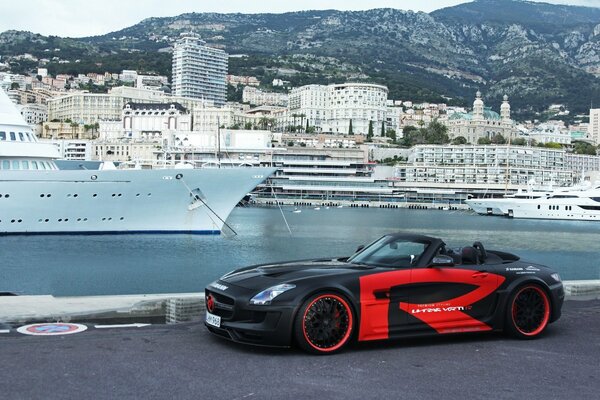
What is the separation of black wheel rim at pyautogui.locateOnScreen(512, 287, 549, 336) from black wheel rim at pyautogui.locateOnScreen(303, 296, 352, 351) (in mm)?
2235

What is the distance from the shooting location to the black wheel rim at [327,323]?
7.69 m

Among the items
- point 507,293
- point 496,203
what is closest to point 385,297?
point 507,293

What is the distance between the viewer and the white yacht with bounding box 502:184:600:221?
116 m

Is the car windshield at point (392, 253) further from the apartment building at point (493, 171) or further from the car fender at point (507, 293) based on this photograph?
the apartment building at point (493, 171)

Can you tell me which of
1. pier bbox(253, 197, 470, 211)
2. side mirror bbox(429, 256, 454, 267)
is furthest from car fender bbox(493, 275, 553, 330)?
pier bbox(253, 197, 470, 211)

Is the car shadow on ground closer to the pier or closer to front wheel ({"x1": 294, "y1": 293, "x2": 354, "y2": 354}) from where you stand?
front wheel ({"x1": 294, "y1": 293, "x2": 354, "y2": 354})

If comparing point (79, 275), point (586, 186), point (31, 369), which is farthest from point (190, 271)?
point (586, 186)

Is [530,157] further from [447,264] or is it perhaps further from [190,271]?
[447,264]

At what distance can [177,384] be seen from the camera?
6.41m

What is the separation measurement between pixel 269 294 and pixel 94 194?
138 feet

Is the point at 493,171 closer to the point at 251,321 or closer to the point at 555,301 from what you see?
the point at 555,301

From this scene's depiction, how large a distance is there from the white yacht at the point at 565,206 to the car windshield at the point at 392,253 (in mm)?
114054

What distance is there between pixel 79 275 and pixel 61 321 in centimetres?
2455

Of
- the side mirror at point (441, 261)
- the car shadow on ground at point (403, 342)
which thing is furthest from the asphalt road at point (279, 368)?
the side mirror at point (441, 261)
